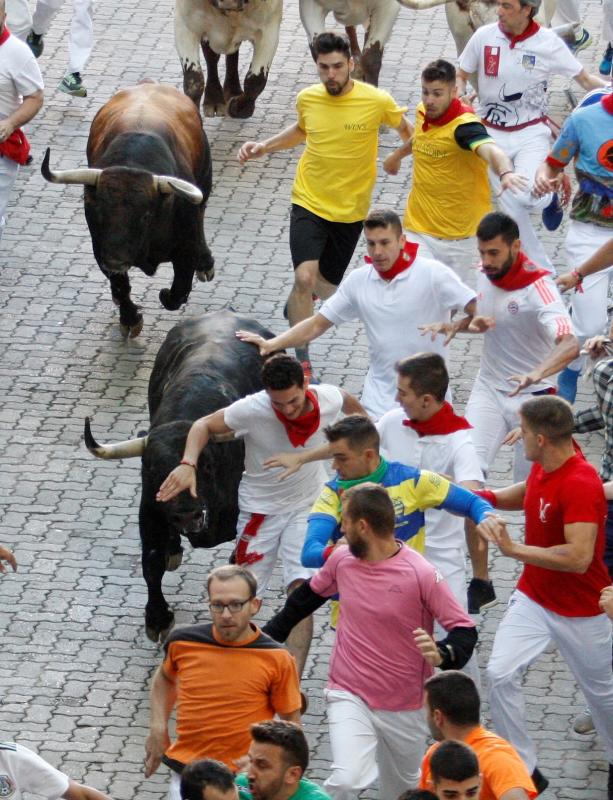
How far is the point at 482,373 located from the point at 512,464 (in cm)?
144

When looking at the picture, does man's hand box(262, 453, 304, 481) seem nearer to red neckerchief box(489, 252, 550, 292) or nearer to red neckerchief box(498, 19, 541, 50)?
red neckerchief box(489, 252, 550, 292)

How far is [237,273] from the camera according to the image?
14625 millimetres

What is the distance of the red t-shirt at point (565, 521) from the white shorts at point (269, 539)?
4.94 feet

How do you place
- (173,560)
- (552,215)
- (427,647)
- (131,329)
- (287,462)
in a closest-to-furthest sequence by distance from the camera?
(427,647) < (287,462) < (173,560) < (552,215) < (131,329)

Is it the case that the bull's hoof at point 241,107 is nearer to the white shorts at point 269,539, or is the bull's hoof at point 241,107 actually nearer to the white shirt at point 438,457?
the white shorts at point 269,539

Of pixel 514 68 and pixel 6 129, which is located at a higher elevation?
pixel 514 68

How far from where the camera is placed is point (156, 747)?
7773 millimetres

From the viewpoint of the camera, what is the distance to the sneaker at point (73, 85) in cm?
1727

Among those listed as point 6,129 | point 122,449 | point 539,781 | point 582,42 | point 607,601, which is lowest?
point 582,42

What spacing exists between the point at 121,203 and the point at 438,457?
4736 millimetres

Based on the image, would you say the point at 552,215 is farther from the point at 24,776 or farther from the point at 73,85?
the point at 24,776

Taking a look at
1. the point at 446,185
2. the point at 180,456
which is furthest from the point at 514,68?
the point at 180,456

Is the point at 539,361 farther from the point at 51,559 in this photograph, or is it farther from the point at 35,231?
the point at 35,231

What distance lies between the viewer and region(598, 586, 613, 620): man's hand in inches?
309
